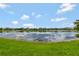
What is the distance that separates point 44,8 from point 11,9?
325 millimetres

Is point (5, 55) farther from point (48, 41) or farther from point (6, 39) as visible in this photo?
point (48, 41)

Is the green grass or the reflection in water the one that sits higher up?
the reflection in water

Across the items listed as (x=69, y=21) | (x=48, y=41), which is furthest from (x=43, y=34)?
(x=69, y=21)

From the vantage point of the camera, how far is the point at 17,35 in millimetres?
3217

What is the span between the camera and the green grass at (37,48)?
3.16 metres

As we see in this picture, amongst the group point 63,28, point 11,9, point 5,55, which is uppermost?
point 11,9

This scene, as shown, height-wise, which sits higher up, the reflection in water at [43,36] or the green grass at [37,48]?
the reflection in water at [43,36]

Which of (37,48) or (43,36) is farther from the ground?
(43,36)

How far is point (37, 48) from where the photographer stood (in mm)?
3188

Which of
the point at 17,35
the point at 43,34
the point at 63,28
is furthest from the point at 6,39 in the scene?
the point at 63,28

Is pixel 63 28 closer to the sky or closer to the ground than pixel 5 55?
closer to the sky

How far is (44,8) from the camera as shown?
10.4 feet

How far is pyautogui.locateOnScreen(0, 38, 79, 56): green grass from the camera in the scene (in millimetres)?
3160

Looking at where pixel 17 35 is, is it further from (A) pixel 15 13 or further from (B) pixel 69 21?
(B) pixel 69 21
